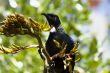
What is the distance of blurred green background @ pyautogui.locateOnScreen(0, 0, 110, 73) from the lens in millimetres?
4340

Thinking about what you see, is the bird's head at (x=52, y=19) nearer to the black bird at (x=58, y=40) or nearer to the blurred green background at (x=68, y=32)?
the black bird at (x=58, y=40)

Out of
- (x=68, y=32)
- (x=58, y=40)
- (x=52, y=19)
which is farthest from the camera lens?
(x=68, y=32)

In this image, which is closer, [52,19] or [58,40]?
[58,40]

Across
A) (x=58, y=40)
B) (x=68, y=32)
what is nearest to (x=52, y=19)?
(x=58, y=40)

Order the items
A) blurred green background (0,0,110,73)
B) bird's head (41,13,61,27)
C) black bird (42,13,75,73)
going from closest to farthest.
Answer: black bird (42,13,75,73), bird's head (41,13,61,27), blurred green background (0,0,110,73)

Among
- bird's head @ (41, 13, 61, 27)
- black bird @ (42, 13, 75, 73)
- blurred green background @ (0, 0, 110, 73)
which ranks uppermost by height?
bird's head @ (41, 13, 61, 27)

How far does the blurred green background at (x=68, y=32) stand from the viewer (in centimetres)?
434

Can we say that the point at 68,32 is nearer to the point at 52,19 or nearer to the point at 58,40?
the point at 52,19

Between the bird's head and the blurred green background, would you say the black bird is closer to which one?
the bird's head

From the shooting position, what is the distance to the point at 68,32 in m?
4.70

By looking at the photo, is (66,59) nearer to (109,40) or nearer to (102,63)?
(102,63)

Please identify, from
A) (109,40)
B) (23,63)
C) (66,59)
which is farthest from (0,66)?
(66,59)

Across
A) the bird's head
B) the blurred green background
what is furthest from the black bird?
the blurred green background

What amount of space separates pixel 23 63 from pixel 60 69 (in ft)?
6.70
